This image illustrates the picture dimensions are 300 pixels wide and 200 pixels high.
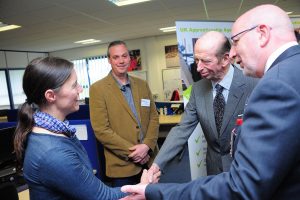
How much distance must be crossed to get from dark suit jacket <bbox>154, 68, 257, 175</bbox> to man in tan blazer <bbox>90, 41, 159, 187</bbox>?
1.67 feet

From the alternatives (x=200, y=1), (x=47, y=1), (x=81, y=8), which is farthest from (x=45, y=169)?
(x=200, y=1)

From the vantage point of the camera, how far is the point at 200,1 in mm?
5367

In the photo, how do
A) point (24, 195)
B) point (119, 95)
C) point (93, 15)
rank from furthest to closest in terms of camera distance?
point (93, 15), point (119, 95), point (24, 195)

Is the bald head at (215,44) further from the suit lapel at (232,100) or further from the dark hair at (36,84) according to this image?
the dark hair at (36,84)

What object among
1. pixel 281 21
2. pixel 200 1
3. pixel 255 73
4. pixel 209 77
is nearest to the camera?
pixel 281 21

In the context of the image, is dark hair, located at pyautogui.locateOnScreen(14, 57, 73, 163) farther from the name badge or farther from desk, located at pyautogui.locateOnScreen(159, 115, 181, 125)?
desk, located at pyautogui.locateOnScreen(159, 115, 181, 125)

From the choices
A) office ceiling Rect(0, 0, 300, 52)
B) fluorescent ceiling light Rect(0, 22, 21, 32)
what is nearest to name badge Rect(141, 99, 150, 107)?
office ceiling Rect(0, 0, 300, 52)

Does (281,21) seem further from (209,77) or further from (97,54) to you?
(97,54)

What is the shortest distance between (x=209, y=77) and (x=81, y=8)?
12.7ft

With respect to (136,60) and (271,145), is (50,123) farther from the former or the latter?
(136,60)

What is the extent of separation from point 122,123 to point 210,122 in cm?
87

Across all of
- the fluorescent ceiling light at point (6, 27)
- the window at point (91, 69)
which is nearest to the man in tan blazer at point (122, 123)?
the fluorescent ceiling light at point (6, 27)

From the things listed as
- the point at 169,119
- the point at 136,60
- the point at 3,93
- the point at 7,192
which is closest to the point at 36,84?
the point at 7,192

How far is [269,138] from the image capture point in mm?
729
